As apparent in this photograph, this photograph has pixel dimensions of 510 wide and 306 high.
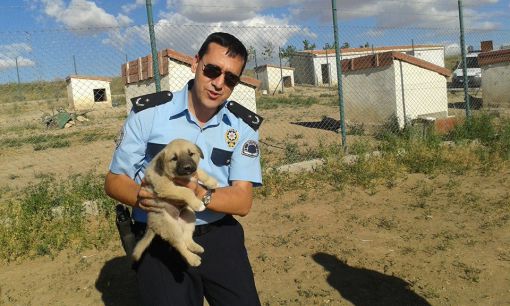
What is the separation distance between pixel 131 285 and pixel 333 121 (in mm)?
9589

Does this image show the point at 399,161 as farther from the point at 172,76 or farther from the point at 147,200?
the point at 172,76

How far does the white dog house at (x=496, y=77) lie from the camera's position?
1334 centimetres

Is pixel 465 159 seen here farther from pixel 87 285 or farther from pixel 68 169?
pixel 68 169

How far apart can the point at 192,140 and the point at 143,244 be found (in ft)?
1.77

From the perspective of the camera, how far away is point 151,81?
13383 mm

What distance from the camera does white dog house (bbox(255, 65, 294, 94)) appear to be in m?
32.8

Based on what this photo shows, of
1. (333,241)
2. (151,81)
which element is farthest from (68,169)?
(333,241)

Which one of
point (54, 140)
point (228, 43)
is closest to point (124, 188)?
point (228, 43)

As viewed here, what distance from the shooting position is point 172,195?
2.03 meters

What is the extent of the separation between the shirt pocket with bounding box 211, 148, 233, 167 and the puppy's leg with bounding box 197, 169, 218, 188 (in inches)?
3.8

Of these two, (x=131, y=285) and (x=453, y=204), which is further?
(x=453, y=204)

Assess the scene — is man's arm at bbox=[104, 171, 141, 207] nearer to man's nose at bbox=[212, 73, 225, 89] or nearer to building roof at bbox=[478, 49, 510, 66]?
man's nose at bbox=[212, 73, 225, 89]

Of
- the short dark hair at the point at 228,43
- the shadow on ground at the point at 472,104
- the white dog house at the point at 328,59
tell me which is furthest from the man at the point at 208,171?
the white dog house at the point at 328,59

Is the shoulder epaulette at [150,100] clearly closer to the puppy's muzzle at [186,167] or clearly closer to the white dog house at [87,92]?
the puppy's muzzle at [186,167]
